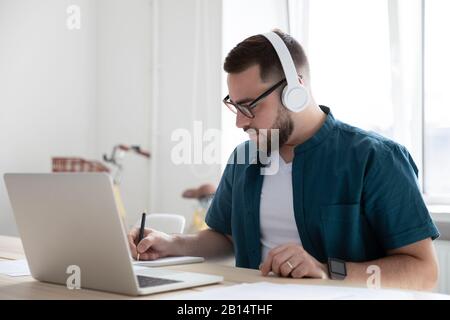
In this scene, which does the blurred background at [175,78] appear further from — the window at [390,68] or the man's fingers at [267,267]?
the man's fingers at [267,267]

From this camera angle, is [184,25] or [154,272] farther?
[184,25]

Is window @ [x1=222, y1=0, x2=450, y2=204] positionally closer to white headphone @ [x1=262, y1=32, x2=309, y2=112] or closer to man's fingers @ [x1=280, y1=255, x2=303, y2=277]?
white headphone @ [x1=262, y1=32, x2=309, y2=112]

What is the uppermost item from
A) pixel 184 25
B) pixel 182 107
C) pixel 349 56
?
pixel 184 25

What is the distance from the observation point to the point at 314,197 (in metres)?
1.66

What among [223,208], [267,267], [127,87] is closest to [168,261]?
[267,267]

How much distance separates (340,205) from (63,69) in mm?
3127

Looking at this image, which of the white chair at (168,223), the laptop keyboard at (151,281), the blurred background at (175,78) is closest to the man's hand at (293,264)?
the laptop keyboard at (151,281)

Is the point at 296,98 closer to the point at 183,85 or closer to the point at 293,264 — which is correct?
the point at 293,264

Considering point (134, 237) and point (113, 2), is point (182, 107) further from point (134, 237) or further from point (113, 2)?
point (134, 237)

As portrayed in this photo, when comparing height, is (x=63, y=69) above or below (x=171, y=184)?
above

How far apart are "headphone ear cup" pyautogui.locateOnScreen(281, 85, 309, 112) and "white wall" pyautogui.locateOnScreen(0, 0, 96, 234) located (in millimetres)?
2812
